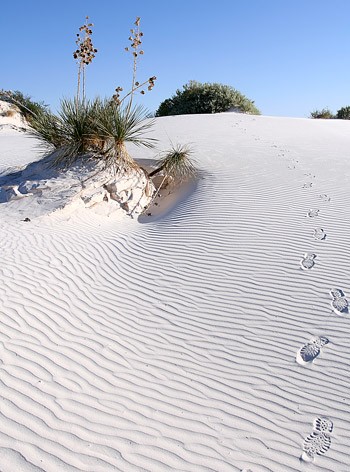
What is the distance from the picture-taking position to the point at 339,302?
174 inches

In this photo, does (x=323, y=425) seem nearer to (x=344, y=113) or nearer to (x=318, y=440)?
(x=318, y=440)

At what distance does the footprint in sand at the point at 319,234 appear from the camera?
6.00 m

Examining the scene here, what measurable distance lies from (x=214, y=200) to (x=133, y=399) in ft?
17.9

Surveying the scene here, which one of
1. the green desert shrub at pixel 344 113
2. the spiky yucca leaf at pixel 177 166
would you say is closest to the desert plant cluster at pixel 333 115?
the green desert shrub at pixel 344 113

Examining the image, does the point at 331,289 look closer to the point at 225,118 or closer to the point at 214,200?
the point at 214,200

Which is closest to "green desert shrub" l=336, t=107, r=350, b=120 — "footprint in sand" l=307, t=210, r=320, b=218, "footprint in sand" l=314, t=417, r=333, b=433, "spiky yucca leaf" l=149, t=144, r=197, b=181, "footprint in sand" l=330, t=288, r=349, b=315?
"spiky yucca leaf" l=149, t=144, r=197, b=181

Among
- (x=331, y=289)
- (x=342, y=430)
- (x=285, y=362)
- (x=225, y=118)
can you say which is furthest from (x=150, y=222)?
(x=225, y=118)

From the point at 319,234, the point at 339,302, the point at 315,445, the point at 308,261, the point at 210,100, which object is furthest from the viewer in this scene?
the point at 210,100

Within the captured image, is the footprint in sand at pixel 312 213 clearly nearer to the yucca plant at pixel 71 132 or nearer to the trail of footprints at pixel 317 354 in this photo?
the trail of footprints at pixel 317 354

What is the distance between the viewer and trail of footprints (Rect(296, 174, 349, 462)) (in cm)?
275

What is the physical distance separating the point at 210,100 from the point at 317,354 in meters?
23.6

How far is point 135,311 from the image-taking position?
4.62m

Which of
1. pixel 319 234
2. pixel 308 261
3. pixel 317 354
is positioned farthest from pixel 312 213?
pixel 317 354

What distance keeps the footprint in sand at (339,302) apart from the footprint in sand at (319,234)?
151 cm
